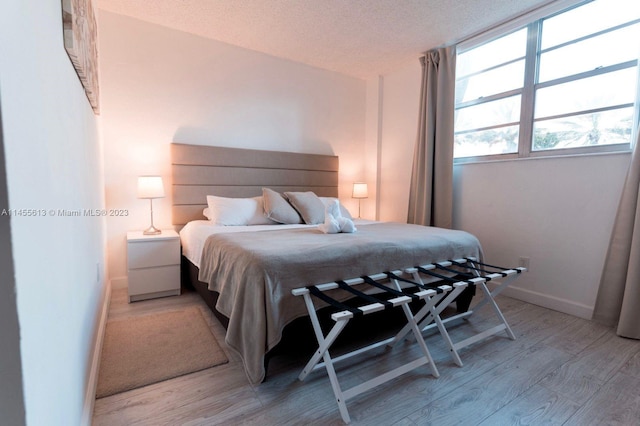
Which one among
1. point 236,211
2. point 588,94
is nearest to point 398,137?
point 588,94

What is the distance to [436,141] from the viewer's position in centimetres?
342

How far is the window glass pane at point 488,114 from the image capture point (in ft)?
9.77

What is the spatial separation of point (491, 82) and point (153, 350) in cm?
377

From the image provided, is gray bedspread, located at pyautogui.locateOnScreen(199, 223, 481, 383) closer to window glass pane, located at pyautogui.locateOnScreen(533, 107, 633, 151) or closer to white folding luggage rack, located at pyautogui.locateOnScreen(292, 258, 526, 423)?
white folding luggage rack, located at pyautogui.locateOnScreen(292, 258, 526, 423)

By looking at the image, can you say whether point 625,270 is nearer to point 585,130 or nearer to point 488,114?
point 585,130

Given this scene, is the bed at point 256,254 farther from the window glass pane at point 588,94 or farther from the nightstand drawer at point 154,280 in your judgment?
the window glass pane at point 588,94

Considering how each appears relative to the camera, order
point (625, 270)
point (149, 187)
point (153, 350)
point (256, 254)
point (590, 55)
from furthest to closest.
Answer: point (149, 187)
point (590, 55)
point (625, 270)
point (153, 350)
point (256, 254)

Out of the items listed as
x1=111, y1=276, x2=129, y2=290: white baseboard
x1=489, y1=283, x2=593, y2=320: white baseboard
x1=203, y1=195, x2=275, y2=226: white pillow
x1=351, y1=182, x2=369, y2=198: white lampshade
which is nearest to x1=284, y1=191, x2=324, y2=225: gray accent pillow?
x1=203, y1=195, x2=275, y2=226: white pillow

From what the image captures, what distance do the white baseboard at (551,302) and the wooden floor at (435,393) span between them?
42 cm

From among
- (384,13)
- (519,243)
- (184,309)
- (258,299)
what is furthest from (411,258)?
(384,13)

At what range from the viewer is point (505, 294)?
2980 millimetres

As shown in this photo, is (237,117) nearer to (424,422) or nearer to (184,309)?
(184,309)

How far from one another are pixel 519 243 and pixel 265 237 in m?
2.39

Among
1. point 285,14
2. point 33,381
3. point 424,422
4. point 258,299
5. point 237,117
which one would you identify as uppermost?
point 285,14
